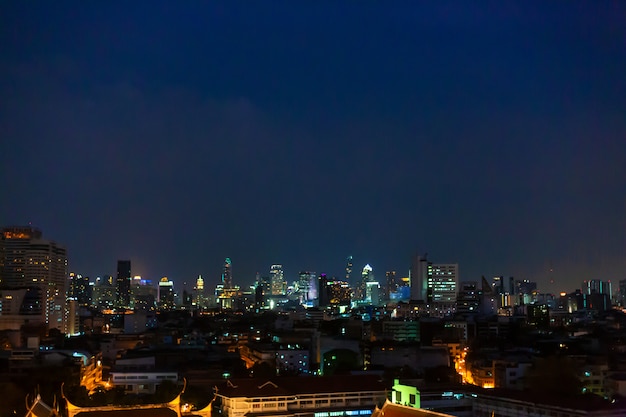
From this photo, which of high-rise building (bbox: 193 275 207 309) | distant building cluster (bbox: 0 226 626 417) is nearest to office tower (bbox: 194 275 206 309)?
high-rise building (bbox: 193 275 207 309)

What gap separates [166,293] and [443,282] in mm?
42406

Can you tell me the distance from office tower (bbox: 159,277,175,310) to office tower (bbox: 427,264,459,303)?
130ft

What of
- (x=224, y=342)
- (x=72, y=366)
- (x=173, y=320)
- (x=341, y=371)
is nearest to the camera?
(x=72, y=366)

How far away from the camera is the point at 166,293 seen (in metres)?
A: 97.5

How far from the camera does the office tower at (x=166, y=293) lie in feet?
314

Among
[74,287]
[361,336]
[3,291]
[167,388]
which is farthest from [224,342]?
[74,287]

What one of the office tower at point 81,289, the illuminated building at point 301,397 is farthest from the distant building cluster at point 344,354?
the office tower at point 81,289

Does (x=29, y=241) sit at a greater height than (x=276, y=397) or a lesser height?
greater

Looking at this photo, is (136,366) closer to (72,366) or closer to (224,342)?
(72,366)

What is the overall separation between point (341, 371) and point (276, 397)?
30.1 ft

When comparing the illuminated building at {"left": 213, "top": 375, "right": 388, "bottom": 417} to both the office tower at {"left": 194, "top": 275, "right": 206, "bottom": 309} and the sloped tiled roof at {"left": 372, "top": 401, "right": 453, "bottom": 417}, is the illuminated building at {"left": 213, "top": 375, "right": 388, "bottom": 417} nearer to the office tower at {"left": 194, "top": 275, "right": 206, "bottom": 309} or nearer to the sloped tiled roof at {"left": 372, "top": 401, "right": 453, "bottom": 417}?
the sloped tiled roof at {"left": 372, "top": 401, "right": 453, "bottom": 417}

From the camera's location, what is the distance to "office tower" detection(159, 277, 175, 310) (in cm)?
9575

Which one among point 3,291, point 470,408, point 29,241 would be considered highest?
point 29,241

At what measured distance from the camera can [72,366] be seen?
82.8ft
